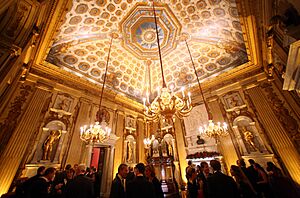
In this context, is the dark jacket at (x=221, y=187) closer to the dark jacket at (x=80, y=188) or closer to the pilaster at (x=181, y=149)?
the dark jacket at (x=80, y=188)

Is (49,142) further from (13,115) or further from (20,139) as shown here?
(13,115)

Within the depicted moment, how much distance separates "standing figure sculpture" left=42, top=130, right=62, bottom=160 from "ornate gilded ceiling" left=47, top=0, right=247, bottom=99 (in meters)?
3.43


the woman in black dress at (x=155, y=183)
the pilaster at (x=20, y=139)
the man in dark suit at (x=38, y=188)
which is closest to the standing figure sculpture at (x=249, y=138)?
the woman in black dress at (x=155, y=183)

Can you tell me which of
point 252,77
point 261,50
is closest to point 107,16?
point 261,50

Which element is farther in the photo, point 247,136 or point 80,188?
point 247,136

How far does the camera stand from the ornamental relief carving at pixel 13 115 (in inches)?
187

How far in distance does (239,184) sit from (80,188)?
351cm

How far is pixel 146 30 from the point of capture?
720 centimetres

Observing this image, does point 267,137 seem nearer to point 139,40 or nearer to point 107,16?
point 139,40

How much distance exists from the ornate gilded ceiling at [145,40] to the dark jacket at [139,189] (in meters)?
6.10

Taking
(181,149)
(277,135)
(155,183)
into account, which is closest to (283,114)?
(277,135)

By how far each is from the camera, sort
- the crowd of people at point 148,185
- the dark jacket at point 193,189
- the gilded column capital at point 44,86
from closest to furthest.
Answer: the crowd of people at point 148,185, the dark jacket at point 193,189, the gilded column capital at point 44,86

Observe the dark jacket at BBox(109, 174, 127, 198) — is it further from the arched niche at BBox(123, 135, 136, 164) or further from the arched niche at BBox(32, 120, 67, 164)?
the arched niche at BBox(123, 135, 136, 164)

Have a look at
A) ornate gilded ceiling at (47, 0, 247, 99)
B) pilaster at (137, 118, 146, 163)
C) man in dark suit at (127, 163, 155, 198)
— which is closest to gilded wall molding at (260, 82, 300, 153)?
ornate gilded ceiling at (47, 0, 247, 99)
